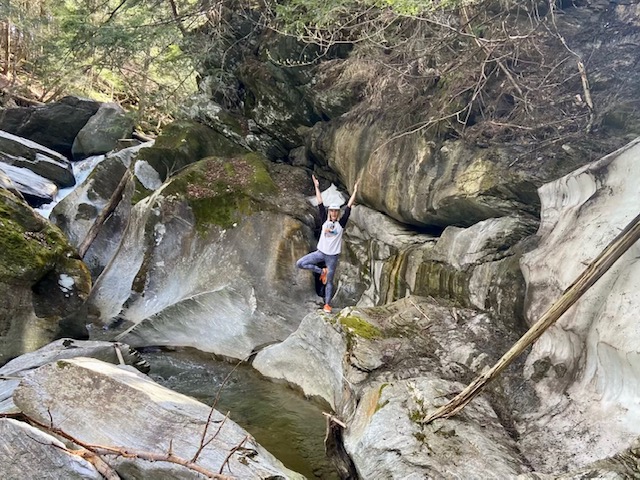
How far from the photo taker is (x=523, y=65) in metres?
8.03

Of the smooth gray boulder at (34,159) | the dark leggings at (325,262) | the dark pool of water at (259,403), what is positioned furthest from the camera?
the smooth gray boulder at (34,159)

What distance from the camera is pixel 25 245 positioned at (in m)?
9.82

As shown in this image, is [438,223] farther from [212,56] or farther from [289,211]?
[212,56]

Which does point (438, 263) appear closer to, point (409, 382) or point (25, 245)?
point (409, 382)

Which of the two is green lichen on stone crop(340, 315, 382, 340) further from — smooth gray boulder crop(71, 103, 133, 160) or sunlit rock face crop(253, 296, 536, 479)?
smooth gray boulder crop(71, 103, 133, 160)

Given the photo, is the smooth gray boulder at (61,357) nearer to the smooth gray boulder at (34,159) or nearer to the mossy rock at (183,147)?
A: the mossy rock at (183,147)

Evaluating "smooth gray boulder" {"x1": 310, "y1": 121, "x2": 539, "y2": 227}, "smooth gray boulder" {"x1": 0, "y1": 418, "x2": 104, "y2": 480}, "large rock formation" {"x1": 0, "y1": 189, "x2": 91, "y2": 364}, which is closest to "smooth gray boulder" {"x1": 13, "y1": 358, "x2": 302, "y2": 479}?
"smooth gray boulder" {"x1": 0, "y1": 418, "x2": 104, "y2": 480}

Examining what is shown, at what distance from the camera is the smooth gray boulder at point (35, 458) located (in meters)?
4.54

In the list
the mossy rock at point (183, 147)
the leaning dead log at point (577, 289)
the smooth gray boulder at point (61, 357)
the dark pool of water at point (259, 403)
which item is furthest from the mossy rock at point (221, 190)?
the leaning dead log at point (577, 289)

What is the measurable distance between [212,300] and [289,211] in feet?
9.22

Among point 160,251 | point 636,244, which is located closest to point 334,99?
point 160,251

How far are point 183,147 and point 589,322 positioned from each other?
39.6ft

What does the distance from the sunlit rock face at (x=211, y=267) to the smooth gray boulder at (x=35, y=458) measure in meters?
5.03

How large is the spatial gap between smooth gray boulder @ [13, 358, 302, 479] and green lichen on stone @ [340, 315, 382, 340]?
1996 mm
